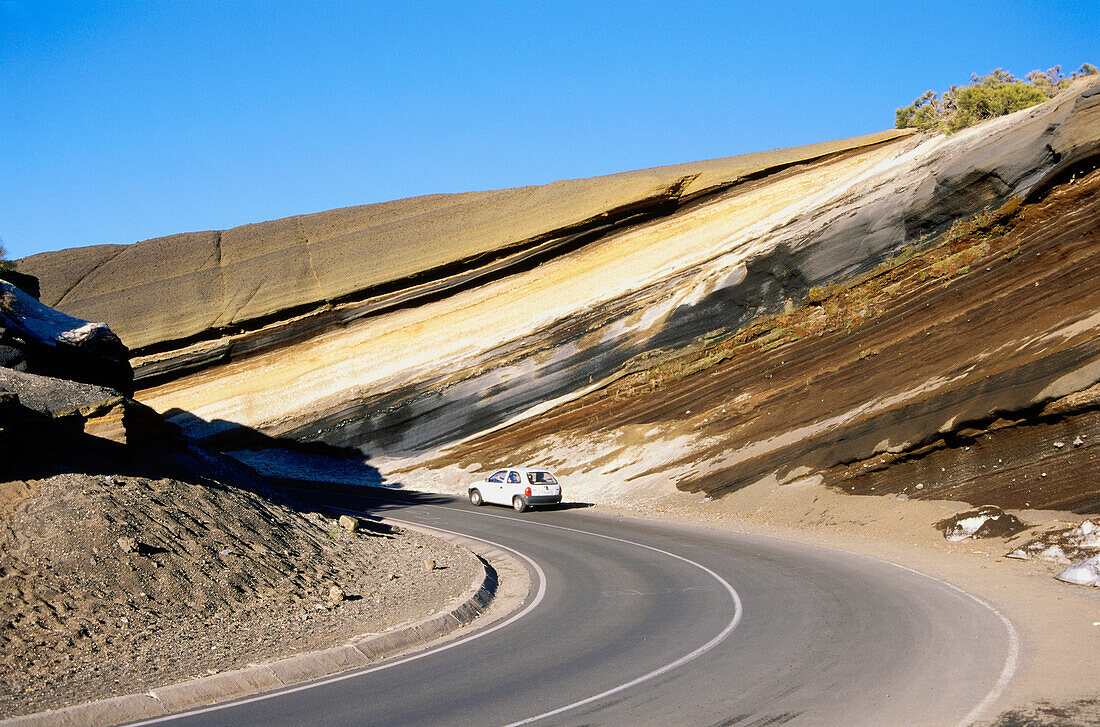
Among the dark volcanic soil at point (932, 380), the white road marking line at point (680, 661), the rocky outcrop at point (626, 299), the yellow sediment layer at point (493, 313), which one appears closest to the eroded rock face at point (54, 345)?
the white road marking line at point (680, 661)

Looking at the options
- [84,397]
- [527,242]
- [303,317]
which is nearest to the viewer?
[84,397]

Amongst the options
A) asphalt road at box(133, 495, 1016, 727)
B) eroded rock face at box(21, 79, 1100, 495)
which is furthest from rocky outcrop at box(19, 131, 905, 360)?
asphalt road at box(133, 495, 1016, 727)

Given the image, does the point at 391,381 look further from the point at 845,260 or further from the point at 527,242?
the point at 845,260

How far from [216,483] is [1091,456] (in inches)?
630

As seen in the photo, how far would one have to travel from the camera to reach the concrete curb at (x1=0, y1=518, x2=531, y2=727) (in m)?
6.57

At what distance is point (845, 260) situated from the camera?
27.1 meters

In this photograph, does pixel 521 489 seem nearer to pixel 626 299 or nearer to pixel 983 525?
pixel 626 299

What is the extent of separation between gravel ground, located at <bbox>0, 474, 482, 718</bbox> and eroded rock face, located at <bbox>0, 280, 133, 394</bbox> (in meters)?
4.86

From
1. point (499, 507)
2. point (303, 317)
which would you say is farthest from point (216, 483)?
point (303, 317)

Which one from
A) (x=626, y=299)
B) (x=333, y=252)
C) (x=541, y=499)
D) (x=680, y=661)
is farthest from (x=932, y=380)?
(x=333, y=252)

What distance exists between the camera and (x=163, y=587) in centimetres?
984

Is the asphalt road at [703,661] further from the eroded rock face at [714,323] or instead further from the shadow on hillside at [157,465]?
the eroded rock face at [714,323]

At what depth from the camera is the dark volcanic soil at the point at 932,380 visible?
15.5 metres

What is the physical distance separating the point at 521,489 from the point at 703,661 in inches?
626
